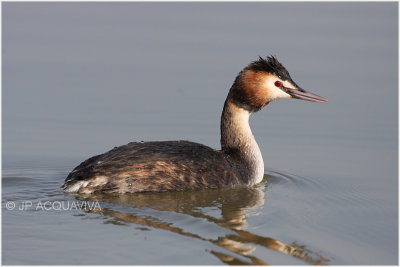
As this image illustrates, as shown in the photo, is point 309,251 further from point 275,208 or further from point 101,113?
point 101,113

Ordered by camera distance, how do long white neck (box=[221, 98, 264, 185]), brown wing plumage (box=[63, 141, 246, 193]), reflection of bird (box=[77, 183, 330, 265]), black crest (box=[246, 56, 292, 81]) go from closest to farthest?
1. reflection of bird (box=[77, 183, 330, 265])
2. brown wing plumage (box=[63, 141, 246, 193])
3. black crest (box=[246, 56, 292, 81])
4. long white neck (box=[221, 98, 264, 185])

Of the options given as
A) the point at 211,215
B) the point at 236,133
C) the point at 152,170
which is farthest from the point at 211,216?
the point at 236,133

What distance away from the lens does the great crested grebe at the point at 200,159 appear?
8.38 meters

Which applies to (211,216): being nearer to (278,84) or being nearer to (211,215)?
(211,215)

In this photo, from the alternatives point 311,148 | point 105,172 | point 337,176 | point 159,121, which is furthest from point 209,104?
point 105,172

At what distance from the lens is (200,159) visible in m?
8.75

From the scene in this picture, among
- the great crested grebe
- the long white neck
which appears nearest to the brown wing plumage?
the great crested grebe

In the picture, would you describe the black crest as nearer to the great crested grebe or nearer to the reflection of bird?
the great crested grebe

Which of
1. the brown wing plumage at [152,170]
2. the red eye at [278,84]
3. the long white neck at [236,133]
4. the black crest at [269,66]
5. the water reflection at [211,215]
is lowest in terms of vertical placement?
the water reflection at [211,215]

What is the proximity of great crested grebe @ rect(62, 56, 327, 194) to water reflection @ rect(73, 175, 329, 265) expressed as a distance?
0.38ft

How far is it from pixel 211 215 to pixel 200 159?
112cm

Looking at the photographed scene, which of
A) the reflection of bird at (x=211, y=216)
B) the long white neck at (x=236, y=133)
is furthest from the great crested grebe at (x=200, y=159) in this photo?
the reflection of bird at (x=211, y=216)

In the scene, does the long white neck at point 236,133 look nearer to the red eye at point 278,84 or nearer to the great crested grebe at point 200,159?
the great crested grebe at point 200,159

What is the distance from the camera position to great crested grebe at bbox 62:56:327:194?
8.38 metres
